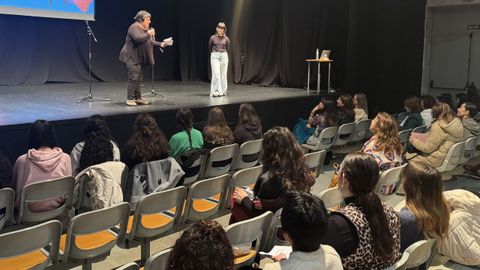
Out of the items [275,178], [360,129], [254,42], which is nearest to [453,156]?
[360,129]

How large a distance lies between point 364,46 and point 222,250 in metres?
8.60

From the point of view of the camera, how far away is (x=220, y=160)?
176 inches

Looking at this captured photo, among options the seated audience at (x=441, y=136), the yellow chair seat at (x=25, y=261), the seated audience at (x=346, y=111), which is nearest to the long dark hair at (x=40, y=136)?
the yellow chair seat at (x=25, y=261)

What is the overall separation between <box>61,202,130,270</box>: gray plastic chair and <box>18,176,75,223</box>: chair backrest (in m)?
0.39

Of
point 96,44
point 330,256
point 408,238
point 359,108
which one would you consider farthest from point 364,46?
point 330,256

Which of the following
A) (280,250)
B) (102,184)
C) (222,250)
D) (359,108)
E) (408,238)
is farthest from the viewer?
(359,108)

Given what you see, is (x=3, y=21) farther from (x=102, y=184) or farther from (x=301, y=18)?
(x=102, y=184)

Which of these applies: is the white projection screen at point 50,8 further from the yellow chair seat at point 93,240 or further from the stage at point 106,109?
the yellow chair seat at point 93,240

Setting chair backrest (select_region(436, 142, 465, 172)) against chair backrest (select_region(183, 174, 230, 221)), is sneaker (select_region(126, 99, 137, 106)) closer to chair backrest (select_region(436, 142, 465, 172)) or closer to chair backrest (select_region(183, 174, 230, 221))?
chair backrest (select_region(183, 174, 230, 221))

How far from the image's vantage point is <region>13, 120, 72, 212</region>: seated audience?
11.5 feet

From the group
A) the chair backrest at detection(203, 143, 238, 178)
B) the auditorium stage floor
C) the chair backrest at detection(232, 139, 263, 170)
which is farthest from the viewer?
the auditorium stage floor

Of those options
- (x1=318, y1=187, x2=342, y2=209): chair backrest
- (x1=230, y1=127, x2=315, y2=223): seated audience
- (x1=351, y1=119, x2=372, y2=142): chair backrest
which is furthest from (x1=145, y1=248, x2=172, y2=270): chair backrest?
(x1=351, y1=119, x2=372, y2=142): chair backrest

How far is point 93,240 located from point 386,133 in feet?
8.66

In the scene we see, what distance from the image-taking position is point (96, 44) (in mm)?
11172
